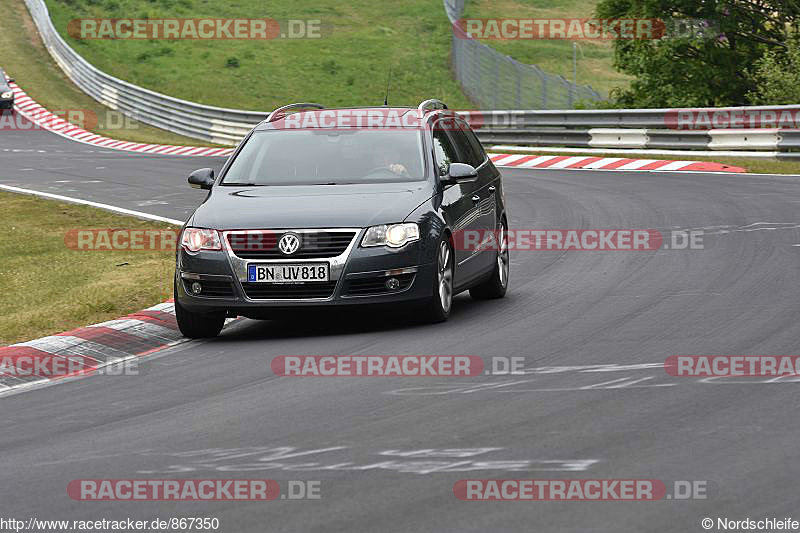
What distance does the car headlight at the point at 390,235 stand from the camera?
426 inches

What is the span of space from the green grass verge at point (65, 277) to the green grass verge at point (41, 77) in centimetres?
2125

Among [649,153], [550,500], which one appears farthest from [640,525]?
[649,153]

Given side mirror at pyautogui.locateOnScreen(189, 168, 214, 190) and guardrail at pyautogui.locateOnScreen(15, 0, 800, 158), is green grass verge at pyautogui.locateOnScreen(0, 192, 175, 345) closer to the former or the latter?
side mirror at pyautogui.locateOnScreen(189, 168, 214, 190)

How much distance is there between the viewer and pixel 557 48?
70438 millimetres

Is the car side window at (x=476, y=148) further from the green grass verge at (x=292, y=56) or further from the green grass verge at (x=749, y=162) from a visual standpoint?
the green grass verge at (x=292, y=56)

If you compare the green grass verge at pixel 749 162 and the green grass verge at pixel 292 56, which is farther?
the green grass verge at pixel 292 56

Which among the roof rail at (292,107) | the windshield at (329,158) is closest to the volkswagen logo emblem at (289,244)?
the windshield at (329,158)

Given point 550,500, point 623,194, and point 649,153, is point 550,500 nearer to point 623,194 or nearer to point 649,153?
point 623,194

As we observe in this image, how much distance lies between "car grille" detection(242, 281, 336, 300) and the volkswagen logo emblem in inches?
9.9

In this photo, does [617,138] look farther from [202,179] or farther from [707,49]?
[202,179]

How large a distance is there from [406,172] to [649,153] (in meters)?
18.1

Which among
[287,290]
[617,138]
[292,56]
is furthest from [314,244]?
[292,56]

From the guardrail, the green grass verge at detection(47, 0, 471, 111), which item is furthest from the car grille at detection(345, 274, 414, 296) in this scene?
the green grass verge at detection(47, 0, 471, 111)

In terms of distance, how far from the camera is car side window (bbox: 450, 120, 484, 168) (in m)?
13.1
